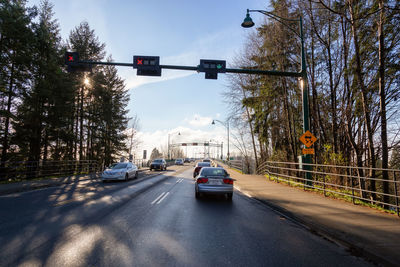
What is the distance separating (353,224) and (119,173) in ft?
49.0

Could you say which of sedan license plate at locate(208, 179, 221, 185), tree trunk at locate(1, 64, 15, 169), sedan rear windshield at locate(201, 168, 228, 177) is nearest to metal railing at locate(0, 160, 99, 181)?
tree trunk at locate(1, 64, 15, 169)

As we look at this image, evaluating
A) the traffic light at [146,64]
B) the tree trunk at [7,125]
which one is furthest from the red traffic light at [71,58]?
the tree trunk at [7,125]

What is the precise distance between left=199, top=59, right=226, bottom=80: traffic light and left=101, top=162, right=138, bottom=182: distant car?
9846 mm

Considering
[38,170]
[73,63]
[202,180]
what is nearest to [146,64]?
[73,63]

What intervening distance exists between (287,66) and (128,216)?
16.6m

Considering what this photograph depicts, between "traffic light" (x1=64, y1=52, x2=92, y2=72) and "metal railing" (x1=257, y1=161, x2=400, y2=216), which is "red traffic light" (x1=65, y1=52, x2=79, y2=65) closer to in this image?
"traffic light" (x1=64, y1=52, x2=92, y2=72)

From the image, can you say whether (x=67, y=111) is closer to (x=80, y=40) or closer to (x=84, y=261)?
(x=80, y=40)

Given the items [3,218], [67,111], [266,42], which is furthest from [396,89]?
[67,111]

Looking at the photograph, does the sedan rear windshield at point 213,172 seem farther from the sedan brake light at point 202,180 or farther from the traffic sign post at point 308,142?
the traffic sign post at point 308,142

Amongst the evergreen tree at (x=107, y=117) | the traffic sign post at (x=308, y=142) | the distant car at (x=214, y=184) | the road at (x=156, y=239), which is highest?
the evergreen tree at (x=107, y=117)

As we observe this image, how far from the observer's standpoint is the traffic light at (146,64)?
42.2 ft

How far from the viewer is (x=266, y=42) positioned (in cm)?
1731

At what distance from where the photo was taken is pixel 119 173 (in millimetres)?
16562

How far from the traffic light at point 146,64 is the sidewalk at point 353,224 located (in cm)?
957
